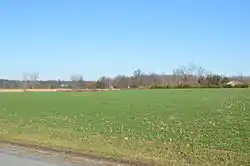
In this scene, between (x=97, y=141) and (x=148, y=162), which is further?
(x=97, y=141)

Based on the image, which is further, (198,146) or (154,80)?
(154,80)

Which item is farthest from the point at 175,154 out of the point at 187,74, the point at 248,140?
the point at 187,74

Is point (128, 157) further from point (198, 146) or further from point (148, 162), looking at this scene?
point (198, 146)

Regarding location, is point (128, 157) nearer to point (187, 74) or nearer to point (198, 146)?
point (198, 146)

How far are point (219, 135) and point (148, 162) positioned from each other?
6628 mm

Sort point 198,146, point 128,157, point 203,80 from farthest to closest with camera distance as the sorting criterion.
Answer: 1. point 203,80
2. point 198,146
3. point 128,157

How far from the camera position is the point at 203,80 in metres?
131

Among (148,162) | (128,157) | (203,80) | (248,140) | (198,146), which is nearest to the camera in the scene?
(148,162)

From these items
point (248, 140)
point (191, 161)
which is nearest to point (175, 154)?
point (191, 161)

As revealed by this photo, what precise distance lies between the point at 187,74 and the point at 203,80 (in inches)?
1161

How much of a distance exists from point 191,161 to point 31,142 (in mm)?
7494

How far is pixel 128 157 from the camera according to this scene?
467 inches

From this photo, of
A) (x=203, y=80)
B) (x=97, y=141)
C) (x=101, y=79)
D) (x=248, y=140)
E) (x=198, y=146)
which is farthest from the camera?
(x=101, y=79)

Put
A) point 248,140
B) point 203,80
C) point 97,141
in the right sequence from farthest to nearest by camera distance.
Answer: point 203,80 → point 97,141 → point 248,140
